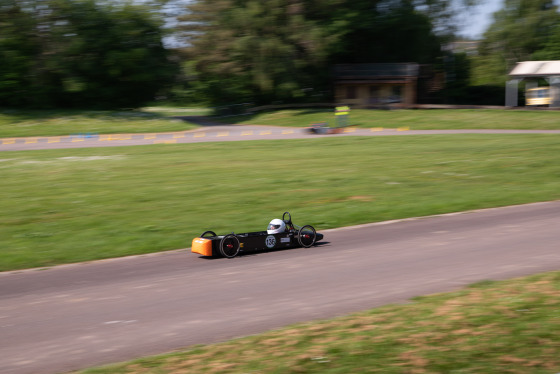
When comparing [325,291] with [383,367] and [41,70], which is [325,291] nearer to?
[383,367]

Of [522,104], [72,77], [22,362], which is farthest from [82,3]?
[22,362]

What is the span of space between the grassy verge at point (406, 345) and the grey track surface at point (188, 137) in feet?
86.6

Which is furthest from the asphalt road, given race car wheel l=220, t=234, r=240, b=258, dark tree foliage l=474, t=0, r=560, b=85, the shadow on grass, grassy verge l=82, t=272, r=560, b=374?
dark tree foliage l=474, t=0, r=560, b=85

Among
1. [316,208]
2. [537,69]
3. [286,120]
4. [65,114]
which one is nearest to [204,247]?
[316,208]

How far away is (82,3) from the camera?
162 feet

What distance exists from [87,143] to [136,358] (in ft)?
95.5

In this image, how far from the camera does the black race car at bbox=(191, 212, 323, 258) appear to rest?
1048cm

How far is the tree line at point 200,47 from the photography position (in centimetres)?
4866

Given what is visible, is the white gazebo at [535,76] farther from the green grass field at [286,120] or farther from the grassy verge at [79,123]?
the grassy verge at [79,123]

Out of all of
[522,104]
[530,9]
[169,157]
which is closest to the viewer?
[169,157]

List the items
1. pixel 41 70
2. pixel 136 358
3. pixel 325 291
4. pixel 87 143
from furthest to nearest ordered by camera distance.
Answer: pixel 41 70, pixel 87 143, pixel 325 291, pixel 136 358

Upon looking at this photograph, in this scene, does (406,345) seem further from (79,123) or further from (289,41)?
(289,41)

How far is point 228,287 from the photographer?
28.7ft

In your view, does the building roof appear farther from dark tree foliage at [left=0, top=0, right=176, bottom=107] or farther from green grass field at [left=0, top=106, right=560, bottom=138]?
dark tree foliage at [left=0, top=0, right=176, bottom=107]
